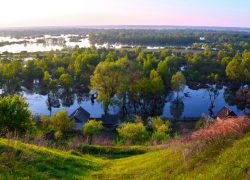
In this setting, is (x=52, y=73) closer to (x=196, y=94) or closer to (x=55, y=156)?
(x=196, y=94)

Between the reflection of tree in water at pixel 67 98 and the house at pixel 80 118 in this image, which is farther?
the reflection of tree in water at pixel 67 98

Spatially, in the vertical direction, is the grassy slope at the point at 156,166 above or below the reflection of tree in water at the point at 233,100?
above

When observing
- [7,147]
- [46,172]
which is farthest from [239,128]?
[7,147]

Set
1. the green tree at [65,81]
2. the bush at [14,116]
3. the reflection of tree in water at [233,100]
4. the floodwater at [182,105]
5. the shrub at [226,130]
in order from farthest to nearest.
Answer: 1. the green tree at [65,81]
2. the reflection of tree in water at [233,100]
3. the floodwater at [182,105]
4. the bush at [14,116]
5. the shrub at [226,130]

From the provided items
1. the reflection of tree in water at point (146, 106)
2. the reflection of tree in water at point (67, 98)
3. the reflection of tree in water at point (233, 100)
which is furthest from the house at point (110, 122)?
the reflection of tree in water at point (233, 100)

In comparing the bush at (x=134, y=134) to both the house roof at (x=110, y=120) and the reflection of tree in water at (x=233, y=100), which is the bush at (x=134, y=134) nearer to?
the house roof at (x=110, y=120)

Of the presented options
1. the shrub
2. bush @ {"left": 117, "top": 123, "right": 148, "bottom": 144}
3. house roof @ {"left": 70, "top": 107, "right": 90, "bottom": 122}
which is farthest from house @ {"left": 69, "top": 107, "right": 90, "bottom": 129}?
the shrub

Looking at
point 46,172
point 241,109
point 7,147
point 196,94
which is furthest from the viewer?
point 196,94
